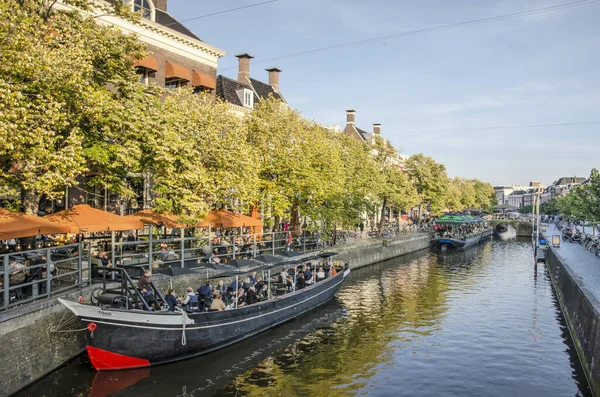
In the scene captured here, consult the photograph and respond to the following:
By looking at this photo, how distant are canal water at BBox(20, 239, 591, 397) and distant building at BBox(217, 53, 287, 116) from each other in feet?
75.5

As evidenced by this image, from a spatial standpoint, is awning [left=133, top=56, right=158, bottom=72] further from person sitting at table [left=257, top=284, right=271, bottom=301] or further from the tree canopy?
person sitting at table [left=257, top=284, right=271, bottom=301]

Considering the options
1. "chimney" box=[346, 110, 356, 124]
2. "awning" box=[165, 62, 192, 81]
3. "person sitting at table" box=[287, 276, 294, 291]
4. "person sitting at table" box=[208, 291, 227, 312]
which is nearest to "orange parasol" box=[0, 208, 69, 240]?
"person sitting at table" box=[208, 291, 227, 312]

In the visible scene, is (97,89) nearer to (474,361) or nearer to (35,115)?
(35,115)

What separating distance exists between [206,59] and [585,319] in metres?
34.6

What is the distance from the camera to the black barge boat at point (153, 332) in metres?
17.1

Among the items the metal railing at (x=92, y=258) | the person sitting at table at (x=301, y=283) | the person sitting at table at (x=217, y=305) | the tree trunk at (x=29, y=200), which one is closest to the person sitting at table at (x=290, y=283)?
the person sitting at table at (x=301, y=283)

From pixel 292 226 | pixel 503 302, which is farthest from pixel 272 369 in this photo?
pixel 292 226

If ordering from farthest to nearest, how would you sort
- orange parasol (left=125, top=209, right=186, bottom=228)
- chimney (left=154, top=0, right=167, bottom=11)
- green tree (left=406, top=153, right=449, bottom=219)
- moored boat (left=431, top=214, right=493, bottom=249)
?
1. green tree (left=406, top=153, right=449, bottom=219)
2. moored boat (left=431, top=214, right=493, bottom=249)
3. chimney (left=154, top=0, right=167, bottom=11)
4. orange parasol (left=125, top=209, right=186, bottom=228)

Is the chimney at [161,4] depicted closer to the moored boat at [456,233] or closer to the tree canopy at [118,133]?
the tree canopy at [118,133]

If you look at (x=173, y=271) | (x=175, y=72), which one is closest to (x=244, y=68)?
(x=175, y=72)

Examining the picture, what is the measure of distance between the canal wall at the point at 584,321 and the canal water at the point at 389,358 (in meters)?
0.56

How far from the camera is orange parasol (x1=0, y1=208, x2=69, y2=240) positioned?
54.8ft

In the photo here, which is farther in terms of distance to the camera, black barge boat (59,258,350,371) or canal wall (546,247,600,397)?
canal wall (546,247,600,397)

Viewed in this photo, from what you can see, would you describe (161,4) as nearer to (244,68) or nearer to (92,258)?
(244,68)
